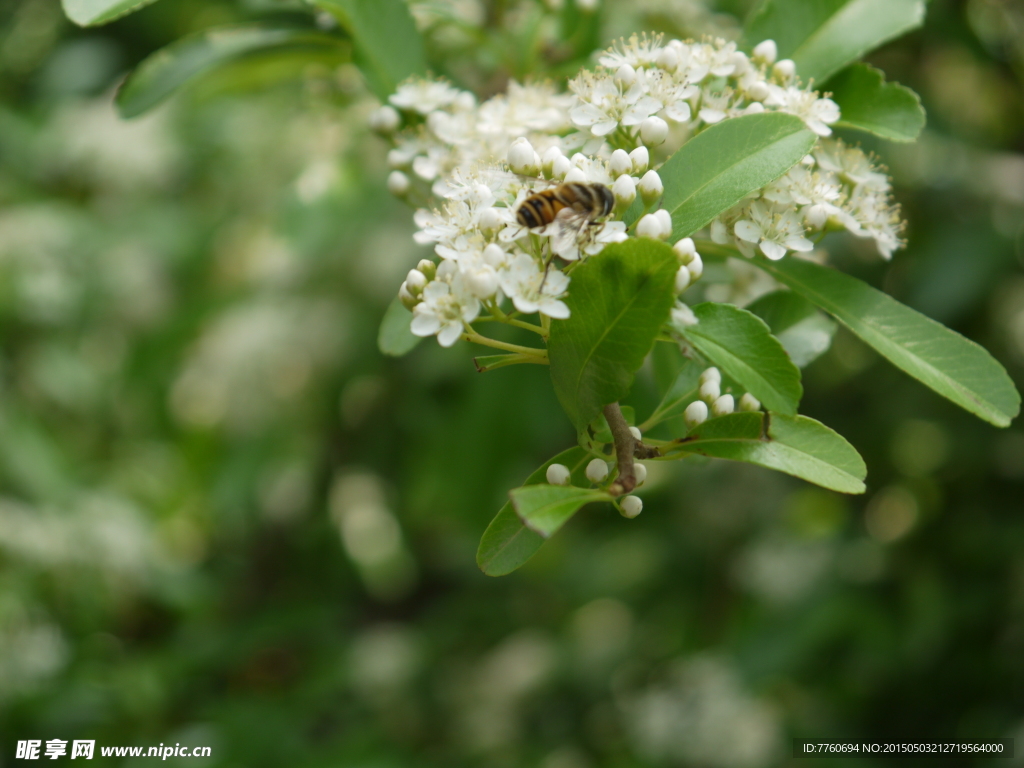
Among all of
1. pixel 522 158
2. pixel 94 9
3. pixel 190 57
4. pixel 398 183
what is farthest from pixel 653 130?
pixel 190 57

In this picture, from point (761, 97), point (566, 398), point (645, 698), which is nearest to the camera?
point (566, 398)

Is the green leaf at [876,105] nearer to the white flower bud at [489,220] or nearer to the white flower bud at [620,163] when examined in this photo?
the white flower bud at [620,163]

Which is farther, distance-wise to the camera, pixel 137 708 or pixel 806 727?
pixel 806 727

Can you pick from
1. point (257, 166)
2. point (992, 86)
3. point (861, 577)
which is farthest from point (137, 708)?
point (992, 86)

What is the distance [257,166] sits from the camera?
325 centimetres

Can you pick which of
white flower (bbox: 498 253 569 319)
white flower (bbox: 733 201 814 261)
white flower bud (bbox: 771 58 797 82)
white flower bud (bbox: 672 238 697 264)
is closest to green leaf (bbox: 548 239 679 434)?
white flower (bbox: 498 253 569 319)

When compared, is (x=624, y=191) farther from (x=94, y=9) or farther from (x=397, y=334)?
(x=94, y=9)

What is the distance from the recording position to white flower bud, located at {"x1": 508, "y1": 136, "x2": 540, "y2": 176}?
3.48 feet

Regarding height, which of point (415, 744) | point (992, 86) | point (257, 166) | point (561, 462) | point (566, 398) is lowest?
point (415, 744)

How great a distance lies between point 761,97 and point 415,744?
3.08m

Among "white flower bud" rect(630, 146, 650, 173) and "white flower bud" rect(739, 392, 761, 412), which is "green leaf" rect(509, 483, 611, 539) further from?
"white flower bud" rect(630, 146, 650, 173)

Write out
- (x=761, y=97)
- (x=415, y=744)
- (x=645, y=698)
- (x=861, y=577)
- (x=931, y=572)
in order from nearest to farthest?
1. (x=761, y=97)
2. (x=931, y=572)
3. (x=861, y=577)
4. (x=645, y=698)
5. (x=415, y=744)

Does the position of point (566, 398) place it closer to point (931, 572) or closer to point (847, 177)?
point (847, 177)

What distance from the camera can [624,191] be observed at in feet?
3.27
